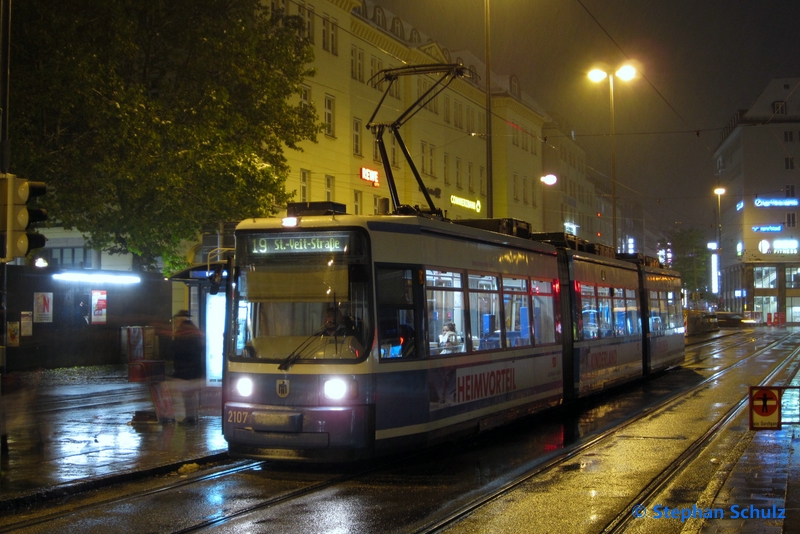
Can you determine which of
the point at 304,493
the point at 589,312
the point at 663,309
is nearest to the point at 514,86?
the point at 663,309

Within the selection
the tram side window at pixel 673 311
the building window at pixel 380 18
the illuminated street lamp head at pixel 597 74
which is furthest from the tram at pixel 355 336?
the building window at pixel 380 18

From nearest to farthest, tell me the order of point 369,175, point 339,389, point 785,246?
point 339,389 < point 369,175 < point 785,246

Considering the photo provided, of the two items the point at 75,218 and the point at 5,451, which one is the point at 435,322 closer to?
the point at 5,451

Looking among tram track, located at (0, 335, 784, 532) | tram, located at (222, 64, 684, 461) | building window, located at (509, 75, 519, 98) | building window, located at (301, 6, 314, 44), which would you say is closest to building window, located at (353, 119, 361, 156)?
building window, located at (301, 6, 314, 44)

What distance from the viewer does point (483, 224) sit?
1498 centimetres

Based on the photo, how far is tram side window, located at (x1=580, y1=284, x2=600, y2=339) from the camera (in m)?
17.6

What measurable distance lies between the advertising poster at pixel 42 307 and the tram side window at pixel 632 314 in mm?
16392

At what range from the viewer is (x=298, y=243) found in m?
10.5

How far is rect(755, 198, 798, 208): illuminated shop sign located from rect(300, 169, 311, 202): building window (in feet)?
240

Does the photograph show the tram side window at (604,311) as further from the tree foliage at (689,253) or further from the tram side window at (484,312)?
the tree foliage at (689,253)

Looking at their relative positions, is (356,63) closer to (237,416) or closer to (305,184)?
(305,184)

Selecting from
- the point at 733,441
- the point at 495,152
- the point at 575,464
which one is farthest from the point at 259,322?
the point at 495,152

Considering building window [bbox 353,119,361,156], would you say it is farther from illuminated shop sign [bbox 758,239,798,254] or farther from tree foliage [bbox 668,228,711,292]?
illuminated shop sign [bbox 758,239,798,254]

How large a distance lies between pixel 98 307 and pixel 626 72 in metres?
19.4
